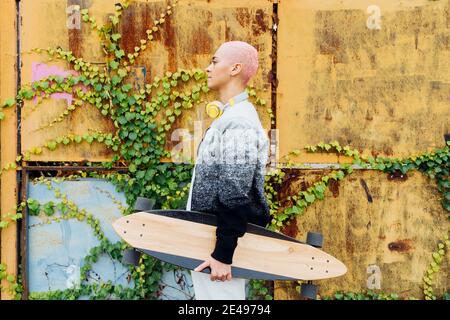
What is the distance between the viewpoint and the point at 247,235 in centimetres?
229

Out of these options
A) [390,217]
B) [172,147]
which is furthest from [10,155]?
[390,217]

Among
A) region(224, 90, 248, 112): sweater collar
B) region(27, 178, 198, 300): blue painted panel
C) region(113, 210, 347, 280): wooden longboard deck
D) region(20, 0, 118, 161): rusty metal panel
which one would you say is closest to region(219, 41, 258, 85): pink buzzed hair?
region(224, 90, 248, 112): sweater collar

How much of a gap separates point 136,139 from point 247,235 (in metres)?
1.24

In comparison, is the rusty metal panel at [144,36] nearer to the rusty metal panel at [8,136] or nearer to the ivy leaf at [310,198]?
the rusty metal panel at [8,136]

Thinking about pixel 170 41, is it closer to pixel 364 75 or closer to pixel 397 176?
pixel 364 75

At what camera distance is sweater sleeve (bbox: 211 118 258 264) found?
6.43 feet

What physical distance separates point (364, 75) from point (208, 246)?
181 centimetres

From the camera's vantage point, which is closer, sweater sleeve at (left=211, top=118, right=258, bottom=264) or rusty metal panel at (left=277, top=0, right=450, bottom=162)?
sweater sleeve at (left=211, top=118, right=258, bottom=264)

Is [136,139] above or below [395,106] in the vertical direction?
below

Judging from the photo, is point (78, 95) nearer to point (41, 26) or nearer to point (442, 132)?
point (41, 26)

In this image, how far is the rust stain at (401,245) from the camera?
3.20m

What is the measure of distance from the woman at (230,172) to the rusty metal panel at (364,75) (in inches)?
40.4

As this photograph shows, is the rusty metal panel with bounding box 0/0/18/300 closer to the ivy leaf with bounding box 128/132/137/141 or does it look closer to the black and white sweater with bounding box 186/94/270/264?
the ivy leaf with bounding box 128/132/137/141

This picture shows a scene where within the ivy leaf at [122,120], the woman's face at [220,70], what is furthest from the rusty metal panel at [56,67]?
the woman's face at [220,70]
